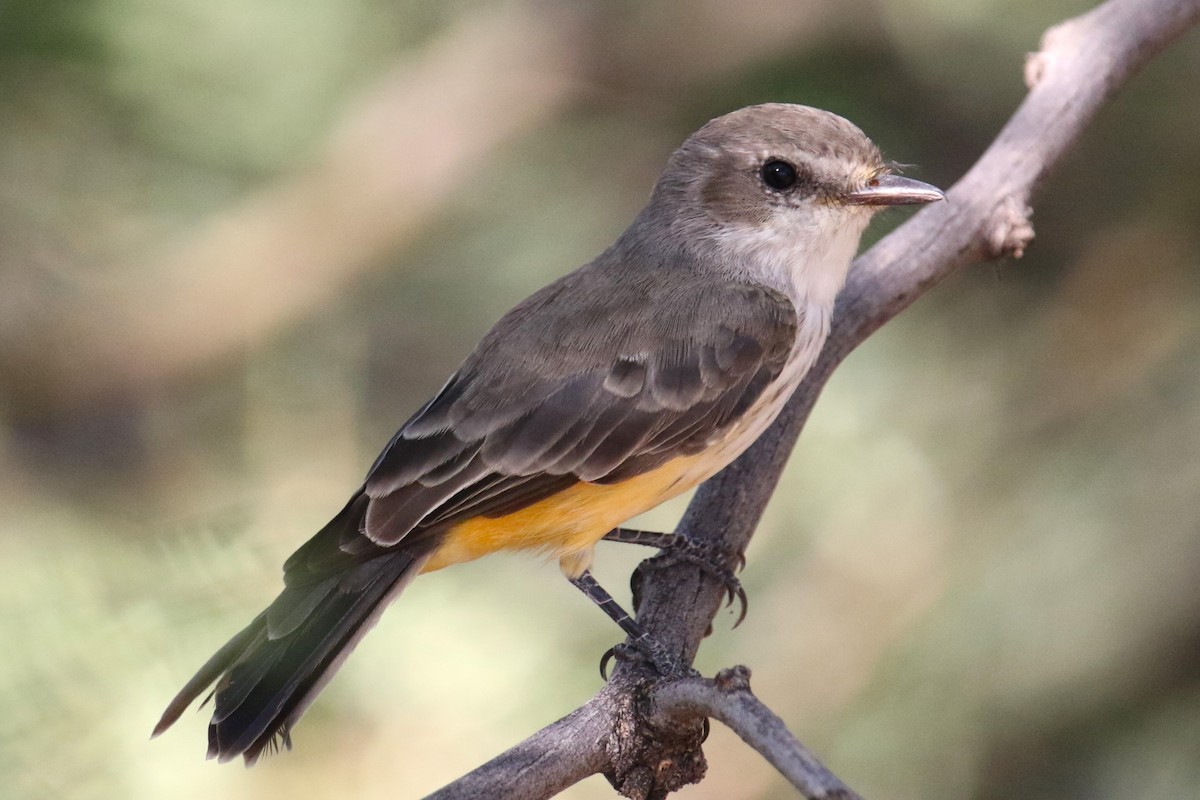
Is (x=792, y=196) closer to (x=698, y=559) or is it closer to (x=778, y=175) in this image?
(x=778, y=175)

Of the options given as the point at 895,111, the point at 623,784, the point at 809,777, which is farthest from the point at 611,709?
the point at 895,111

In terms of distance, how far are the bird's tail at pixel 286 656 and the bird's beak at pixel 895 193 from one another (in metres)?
1.30

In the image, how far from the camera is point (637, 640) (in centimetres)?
299

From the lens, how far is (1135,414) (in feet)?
13.6

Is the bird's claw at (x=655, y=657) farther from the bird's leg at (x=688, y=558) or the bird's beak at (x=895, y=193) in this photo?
the bird's beak at (x=895, y=193)

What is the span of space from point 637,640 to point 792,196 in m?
1.11

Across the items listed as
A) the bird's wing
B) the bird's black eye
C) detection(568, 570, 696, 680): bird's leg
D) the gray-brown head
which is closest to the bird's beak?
the gray-brown head

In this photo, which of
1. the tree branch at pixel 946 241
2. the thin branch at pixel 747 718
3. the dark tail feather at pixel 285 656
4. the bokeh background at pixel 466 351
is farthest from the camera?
the bokeh background at pixel 466 351

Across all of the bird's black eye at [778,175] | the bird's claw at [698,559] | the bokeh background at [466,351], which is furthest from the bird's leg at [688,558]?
the bird's black eye at [778,175]

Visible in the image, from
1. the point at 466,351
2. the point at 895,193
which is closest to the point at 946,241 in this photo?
the point at 895,193

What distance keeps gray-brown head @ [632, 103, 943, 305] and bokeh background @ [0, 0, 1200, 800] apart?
107 cm

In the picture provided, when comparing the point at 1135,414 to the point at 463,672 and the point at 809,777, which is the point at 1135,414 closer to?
the point at 463,672

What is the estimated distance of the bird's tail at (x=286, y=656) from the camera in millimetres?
2760

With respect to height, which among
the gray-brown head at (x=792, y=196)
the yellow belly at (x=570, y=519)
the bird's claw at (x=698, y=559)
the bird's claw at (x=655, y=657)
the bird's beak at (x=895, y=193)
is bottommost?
the bird's claw at (x=655, y=657)
